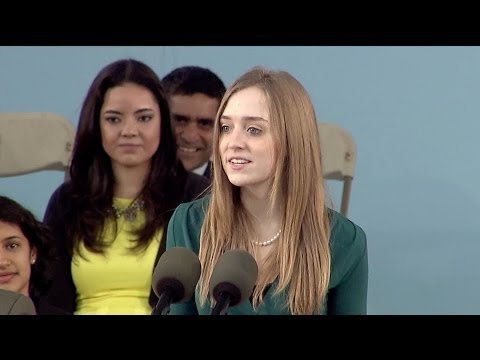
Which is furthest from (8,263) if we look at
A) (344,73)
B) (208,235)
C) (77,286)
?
(344,73)

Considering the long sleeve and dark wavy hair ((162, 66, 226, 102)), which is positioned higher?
dark wavy hair ((162, 66, 226, 102))

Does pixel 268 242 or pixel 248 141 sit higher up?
pixel 248 141

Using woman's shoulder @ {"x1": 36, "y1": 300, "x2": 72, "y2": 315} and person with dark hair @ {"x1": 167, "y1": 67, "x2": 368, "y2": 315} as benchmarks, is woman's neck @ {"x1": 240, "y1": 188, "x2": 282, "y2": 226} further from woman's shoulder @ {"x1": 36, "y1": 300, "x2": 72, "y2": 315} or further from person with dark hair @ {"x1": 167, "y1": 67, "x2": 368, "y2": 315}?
woman's shoulder @ {"x1": 36, "y1": 300, "x2": 72, "y2": 315}

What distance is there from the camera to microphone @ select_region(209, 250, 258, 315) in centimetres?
162

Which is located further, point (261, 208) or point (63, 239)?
point (63, 239)

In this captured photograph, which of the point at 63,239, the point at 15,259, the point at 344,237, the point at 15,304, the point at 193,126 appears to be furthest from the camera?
the point at 193,126

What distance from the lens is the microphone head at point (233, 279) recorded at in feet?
5.33

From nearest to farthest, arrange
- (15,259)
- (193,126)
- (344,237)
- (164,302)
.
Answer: (164,302) < (344,237) < (15,259) < (193,126)

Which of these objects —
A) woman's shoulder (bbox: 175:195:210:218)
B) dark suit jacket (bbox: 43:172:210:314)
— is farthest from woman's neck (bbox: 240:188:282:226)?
dark suit jacket (bbox: 43:172:210:314)

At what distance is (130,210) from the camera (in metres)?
2.95

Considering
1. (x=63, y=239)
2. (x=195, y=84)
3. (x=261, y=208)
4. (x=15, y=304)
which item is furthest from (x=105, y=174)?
(x=15, y=304)

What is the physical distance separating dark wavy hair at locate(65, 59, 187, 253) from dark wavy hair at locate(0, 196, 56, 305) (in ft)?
0.35

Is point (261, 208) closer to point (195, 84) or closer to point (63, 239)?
point (63, 239)

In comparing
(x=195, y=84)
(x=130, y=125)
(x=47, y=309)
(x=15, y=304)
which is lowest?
(x=47, y=309)
